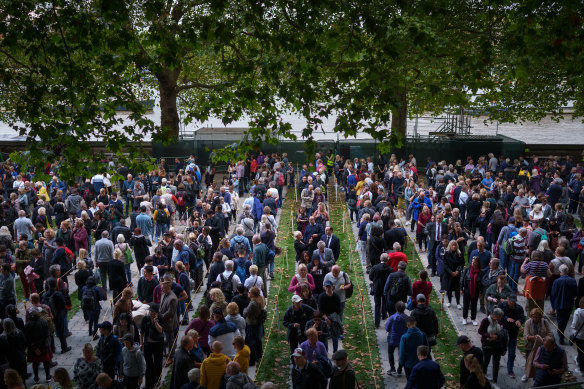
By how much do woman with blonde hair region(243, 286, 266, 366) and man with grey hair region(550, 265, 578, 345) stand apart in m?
5.77

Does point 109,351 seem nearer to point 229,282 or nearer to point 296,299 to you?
point 229,282

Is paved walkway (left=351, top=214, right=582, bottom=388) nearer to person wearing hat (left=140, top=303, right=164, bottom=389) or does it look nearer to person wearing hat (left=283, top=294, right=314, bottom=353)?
person wearing hat (left=283, top=294, right=314, bottom=353)

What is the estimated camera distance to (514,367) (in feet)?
37.0

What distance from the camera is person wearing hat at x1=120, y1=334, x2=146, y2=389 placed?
30.9 ft

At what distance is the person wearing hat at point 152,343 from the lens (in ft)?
33.8

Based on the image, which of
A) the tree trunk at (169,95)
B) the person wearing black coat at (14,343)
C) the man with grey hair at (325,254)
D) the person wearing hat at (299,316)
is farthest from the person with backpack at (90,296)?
the tree trunk at (169,95)

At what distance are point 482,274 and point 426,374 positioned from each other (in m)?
4.32

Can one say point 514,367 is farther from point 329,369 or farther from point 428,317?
point 329,369

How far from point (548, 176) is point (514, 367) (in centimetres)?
1454

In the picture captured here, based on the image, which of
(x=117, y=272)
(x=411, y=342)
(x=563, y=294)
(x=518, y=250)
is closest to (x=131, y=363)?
(x=117, y=272)

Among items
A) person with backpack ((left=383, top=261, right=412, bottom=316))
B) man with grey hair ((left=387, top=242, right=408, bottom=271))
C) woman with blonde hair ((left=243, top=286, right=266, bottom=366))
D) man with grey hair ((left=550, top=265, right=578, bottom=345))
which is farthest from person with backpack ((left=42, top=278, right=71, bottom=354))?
man with grey hair ((left=550, top=265, right=578, bottom=345))

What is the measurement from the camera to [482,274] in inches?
492

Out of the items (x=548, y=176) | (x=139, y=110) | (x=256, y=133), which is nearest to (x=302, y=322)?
(x=256, y=133)

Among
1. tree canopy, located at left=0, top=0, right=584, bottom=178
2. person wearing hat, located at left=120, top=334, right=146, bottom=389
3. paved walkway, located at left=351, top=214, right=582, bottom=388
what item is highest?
tree canopy, located at left=0, top=0, right=584, bottom=178
